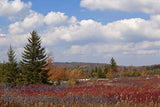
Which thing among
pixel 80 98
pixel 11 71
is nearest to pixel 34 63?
pixel 11 71

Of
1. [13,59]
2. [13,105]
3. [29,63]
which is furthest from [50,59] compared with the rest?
[13,105]

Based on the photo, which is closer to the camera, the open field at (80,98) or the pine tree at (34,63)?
the open field at (80,98)

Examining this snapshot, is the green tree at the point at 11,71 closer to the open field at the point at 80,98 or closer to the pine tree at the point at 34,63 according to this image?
the pine tree at the point at 34,63

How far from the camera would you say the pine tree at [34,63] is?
21797 millimetres

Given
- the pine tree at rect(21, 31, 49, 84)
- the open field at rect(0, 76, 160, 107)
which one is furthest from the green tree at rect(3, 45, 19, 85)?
the open field at rect(0, 76, 160, 107)

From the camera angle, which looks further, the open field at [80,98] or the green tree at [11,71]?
the green tree at [11,71]

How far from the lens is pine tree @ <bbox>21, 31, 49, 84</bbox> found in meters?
21.8

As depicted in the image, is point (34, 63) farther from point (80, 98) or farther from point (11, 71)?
point (80, 98)

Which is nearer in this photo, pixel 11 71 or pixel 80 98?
pixel 80 98

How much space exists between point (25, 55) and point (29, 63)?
1.02 m

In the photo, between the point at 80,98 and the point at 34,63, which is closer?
the point at 80,98

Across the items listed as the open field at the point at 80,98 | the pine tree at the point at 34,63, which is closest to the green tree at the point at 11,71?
the pine tree at the point at 34,63

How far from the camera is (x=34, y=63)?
22.0 metres

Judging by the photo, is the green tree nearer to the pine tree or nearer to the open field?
the pine tree
